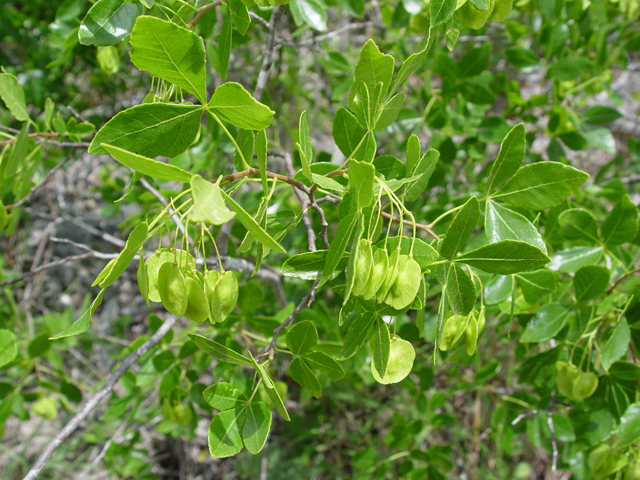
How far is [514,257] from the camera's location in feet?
2.31

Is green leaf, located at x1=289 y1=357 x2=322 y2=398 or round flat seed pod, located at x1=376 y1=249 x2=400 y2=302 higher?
round flat seed pod, located at x1=376 y1=249 x2=400 y2=302

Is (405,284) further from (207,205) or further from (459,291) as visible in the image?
(207,205)

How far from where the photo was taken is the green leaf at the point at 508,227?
2.79 ft

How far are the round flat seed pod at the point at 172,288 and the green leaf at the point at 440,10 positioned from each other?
58 centimetres

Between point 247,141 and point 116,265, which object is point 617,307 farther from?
point 116,265

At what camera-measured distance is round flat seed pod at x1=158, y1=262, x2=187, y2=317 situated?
672 millimetres

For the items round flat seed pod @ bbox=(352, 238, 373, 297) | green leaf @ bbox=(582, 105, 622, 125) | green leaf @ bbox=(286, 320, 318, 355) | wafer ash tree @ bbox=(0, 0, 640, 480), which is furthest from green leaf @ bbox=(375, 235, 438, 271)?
green leaf @ bbox=(582, 105, 622, 125)

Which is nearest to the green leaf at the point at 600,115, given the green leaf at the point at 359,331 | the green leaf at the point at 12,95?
the green leaf at the point at 359,331

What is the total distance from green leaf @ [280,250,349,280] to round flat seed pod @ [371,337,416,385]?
198mm

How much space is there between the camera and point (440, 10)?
70 cm

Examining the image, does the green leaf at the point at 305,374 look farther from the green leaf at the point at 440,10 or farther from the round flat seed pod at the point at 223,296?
the green leaf at the point at 440,10

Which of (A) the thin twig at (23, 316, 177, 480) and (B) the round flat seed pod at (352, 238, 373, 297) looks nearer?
(B) the round flat seed pod at (352, 238, 373, 297)

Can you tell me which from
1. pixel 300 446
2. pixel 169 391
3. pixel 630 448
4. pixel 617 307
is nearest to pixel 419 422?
pixel 630 448

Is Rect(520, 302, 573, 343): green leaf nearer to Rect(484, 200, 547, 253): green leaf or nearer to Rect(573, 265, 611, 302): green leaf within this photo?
Rect(573, 265, 611, 302): green leaf
